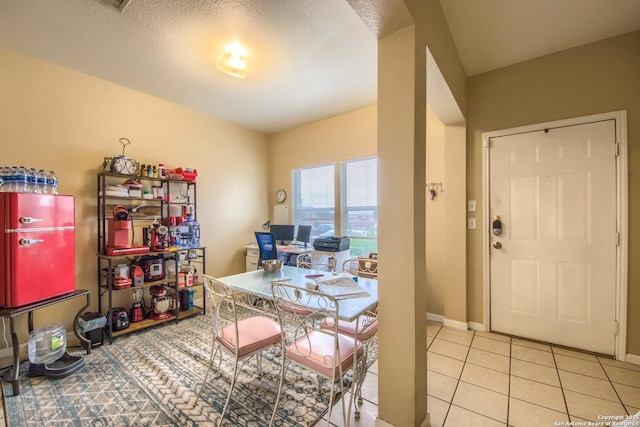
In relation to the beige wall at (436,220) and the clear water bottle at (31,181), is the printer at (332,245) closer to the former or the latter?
the beige wall at (436,220)

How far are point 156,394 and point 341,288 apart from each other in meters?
1.55

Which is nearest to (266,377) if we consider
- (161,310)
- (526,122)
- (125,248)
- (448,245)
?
(161,310)

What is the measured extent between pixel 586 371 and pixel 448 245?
143 cm

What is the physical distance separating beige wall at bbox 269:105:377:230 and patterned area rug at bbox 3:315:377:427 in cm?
252

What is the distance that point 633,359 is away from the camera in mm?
2143

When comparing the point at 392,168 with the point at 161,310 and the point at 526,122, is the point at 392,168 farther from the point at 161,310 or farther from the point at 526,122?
the point at 161,310

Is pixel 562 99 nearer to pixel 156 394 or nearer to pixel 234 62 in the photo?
pixel 234 62

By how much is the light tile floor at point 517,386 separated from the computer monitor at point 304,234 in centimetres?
231

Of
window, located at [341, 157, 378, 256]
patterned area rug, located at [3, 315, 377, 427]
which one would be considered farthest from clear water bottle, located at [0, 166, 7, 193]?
window, located at [341, 157, 378, 256]

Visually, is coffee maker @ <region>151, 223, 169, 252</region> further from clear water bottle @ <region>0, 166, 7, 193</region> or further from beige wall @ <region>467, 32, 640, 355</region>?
beige wall @ <region>467, 32, 640, 355</region>

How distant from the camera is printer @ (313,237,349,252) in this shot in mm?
3500

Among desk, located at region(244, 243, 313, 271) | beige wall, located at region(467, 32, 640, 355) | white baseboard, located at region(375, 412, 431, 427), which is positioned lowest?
white baseboard, located at region(375, 412, 431, 427)

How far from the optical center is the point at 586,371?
6.75 feet

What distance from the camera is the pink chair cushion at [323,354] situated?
1.41 metres
